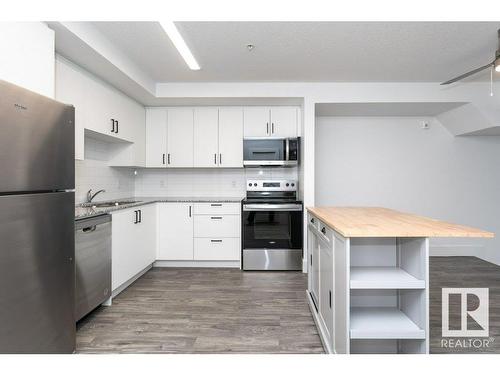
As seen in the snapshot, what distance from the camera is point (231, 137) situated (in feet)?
14.0

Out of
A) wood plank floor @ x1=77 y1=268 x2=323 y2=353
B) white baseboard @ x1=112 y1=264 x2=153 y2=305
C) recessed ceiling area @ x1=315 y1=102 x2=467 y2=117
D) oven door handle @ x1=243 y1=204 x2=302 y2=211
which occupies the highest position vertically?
recessed ceiling area @ x1=315 y1=102 x2=467 y2=117

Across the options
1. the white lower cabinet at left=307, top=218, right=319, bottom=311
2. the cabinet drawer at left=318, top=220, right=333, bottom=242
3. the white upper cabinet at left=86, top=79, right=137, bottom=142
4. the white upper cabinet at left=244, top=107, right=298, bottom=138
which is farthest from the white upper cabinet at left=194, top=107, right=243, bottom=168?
the cabinet drawer at left=318, top=220, right=333, bottom=242

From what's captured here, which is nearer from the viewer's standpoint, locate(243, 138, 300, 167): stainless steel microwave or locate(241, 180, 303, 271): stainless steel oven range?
locate(241, 180, 303, 271): stainless steel oven range

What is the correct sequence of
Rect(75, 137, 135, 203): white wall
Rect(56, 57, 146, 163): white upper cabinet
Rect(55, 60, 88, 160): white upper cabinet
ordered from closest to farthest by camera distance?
1. Rect(55, 60, 88, 160): white upper cabinet
2. Rect(56, 57, 146, 163): white upper cabinet
3. Rect(75, 137, 135, 203): white wall

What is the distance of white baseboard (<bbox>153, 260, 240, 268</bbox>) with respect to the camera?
4.09 meters

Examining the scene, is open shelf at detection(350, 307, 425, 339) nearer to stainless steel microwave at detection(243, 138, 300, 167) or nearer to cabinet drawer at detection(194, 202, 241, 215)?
cabinet drawer at detection(194, 202, 241, 215)

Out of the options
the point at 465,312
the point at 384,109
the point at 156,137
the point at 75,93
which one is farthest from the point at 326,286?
the point at 156,137

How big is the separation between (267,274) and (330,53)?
2580mm

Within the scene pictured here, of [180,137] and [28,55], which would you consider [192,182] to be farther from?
[28,55]

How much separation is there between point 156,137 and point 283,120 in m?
1.79

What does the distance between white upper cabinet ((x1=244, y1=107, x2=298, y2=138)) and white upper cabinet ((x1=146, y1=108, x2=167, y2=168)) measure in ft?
3.78

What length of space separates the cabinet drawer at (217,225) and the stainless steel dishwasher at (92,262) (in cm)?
141
